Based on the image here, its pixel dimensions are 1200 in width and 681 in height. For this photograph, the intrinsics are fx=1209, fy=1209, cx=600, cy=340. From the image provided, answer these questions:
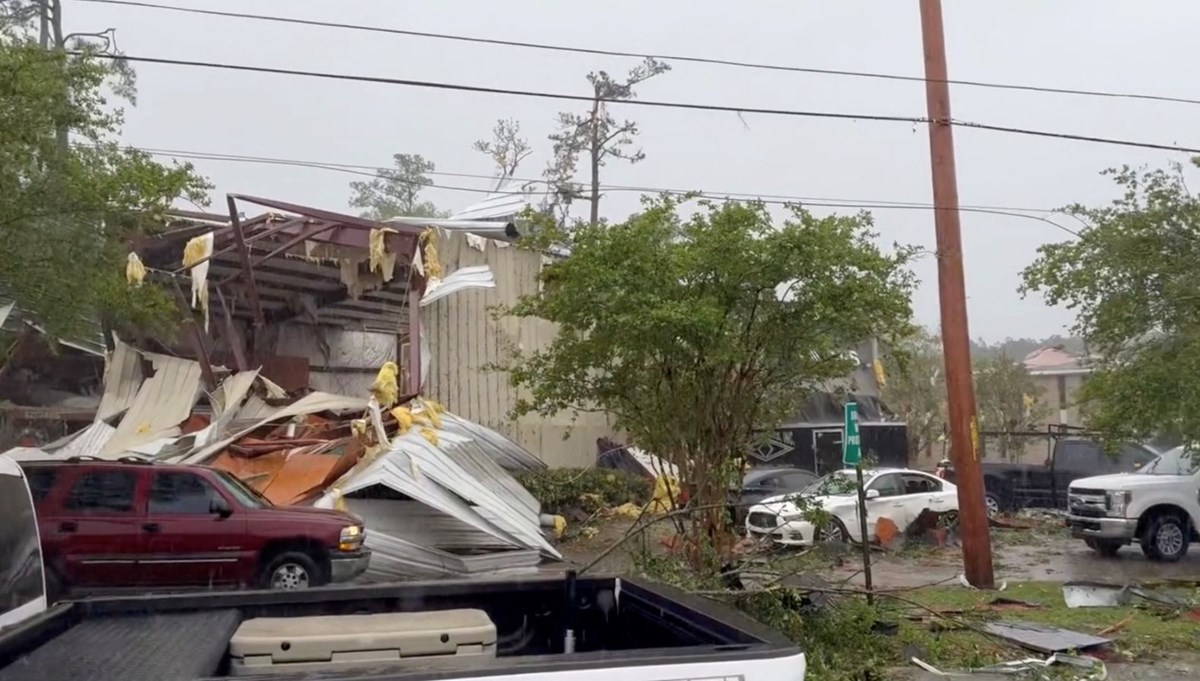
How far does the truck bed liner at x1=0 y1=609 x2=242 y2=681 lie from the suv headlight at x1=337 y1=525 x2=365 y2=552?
399 inches

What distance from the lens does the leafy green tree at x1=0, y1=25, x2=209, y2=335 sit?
40.7 ft

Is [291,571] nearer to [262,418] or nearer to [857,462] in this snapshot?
[857,462]

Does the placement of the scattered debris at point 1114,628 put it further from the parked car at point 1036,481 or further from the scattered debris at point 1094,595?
the parked car at point 1036,481

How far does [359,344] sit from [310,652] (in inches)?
1083

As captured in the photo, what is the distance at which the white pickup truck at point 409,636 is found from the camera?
123 inches

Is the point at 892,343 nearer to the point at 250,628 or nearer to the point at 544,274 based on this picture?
the point at 544,274

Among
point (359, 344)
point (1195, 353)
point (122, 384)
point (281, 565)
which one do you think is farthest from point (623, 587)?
point (359, 344)

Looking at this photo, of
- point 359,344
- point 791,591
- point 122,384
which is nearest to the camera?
point 791,591

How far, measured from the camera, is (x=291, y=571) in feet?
46.4

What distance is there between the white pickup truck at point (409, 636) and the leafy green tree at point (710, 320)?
16.8 ft

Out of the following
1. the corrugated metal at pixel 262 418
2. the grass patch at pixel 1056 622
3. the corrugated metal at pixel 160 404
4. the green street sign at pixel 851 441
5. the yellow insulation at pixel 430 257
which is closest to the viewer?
the grass patch at pixel 1056 622

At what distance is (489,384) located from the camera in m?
25.6

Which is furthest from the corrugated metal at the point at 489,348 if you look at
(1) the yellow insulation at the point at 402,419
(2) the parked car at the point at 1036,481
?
(2) the parked car at the point at 1036,481

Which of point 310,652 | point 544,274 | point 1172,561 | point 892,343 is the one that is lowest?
point 1172,561
